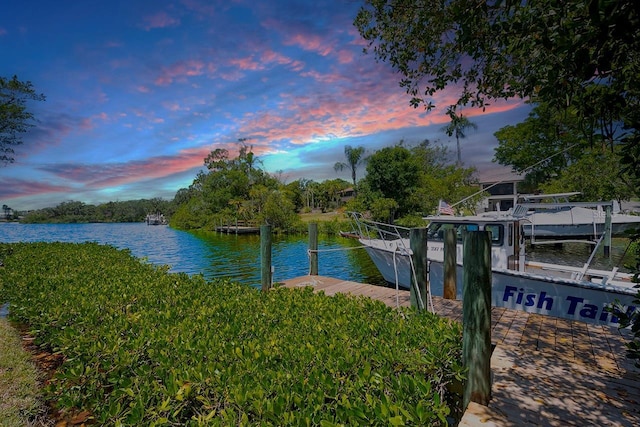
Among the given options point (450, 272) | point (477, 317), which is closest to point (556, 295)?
point (450, 272)

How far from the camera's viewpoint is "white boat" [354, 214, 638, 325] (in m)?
6.26

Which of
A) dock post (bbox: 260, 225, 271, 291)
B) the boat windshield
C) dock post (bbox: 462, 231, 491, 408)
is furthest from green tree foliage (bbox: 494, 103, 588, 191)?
dock post (bbox: 462, 231, 491, 408)

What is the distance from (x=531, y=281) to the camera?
723cm

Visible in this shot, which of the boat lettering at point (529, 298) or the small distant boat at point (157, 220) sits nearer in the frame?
the boat lettering at point (529, 298)

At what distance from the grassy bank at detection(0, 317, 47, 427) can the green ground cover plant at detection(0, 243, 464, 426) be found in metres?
0.30

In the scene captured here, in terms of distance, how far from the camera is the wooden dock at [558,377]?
10.2 ft

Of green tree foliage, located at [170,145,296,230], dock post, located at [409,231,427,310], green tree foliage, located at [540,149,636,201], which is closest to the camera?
dock post, located at [409,231,427,310]

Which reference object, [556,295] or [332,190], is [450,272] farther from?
[332,190]

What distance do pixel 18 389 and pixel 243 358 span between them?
114 inches

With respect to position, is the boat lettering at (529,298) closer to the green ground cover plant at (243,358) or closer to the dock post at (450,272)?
the dock post at (450,272)

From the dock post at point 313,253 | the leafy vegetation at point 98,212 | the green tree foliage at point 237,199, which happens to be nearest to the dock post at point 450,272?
the dock post at point 313,253

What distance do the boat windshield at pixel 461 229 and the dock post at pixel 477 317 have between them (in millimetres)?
5554

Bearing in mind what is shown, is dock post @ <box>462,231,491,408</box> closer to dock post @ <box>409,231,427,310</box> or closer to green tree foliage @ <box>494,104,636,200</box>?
dock post @ <box>409,231,427,310</box>

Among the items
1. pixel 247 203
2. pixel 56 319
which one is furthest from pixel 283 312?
pixel 247 203
